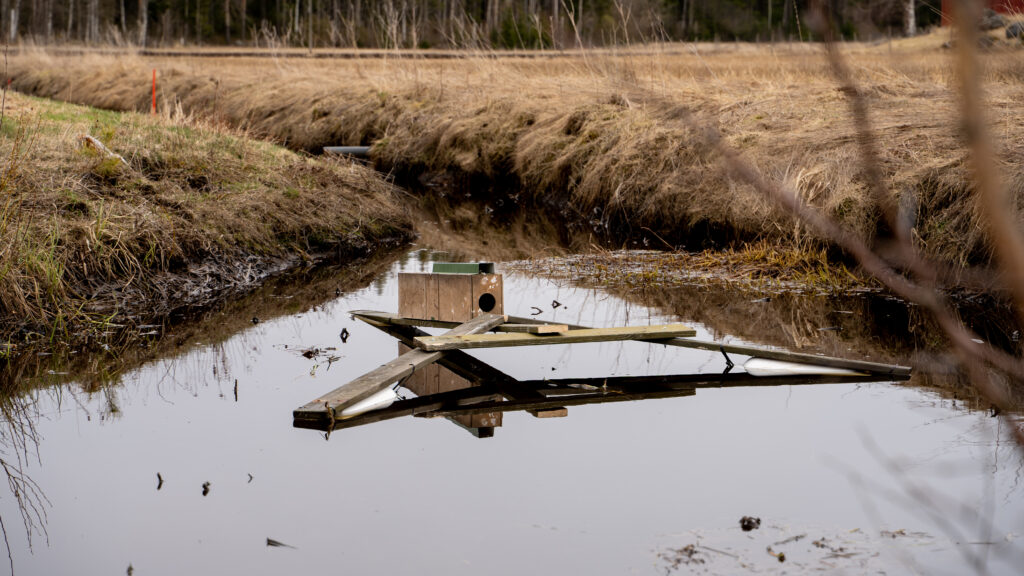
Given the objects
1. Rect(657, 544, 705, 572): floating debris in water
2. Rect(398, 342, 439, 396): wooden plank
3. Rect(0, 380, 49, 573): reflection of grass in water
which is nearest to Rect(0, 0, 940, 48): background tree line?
Rect(398, 342, 439, 396): wooden plank

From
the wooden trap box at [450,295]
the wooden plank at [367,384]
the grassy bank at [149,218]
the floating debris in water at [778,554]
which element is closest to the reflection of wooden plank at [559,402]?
the wooden plank at [367,384]

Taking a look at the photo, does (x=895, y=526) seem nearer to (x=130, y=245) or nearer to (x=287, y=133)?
(x=130, y=245)

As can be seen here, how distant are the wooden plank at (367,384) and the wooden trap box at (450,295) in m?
0.62

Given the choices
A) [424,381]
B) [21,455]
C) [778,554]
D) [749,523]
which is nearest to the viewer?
[778,554]

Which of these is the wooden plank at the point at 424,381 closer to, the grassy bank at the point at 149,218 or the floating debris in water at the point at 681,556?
the grassy bank at the point at 149,218

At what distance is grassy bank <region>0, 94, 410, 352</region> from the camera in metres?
6.75

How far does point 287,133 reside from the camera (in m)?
17.8

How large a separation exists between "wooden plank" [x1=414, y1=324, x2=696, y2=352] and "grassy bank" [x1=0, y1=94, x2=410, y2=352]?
7.69 feet

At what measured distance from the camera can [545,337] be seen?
5.82m

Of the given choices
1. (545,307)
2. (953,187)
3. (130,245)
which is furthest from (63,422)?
(953,187)

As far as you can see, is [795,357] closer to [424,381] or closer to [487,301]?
[487,301]

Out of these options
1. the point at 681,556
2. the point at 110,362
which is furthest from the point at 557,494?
the point at 110,362

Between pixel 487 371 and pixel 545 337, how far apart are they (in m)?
0.41

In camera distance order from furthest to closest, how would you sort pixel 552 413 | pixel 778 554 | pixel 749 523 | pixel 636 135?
pixel 636 135 → pixel 552 413 → pixel 749 523 → pixel 778 554
